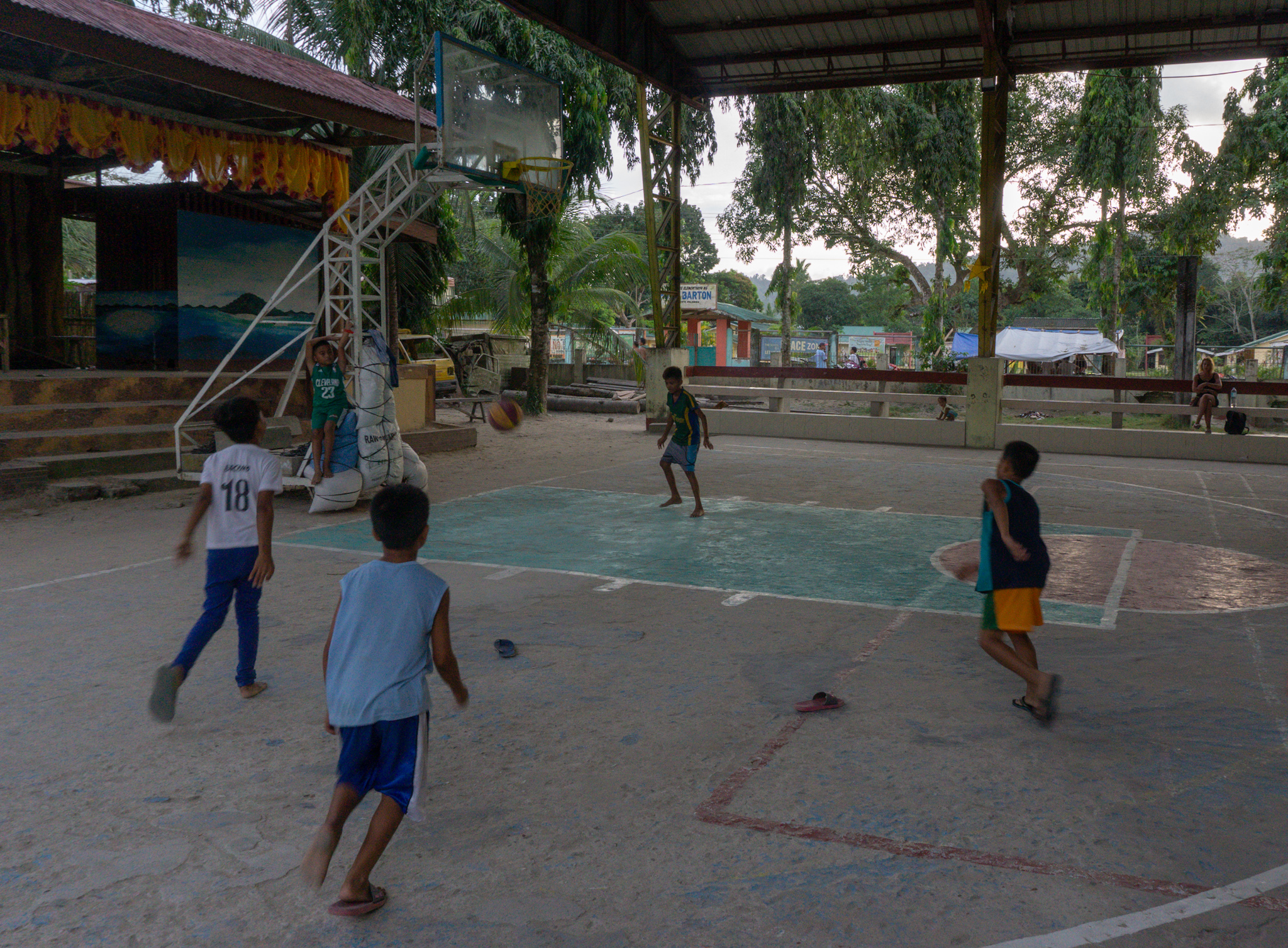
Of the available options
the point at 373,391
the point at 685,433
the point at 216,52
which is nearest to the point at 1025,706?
the point at 685,433

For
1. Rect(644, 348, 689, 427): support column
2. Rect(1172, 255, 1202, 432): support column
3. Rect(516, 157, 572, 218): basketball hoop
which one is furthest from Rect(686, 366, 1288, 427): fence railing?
Rect(516, 157, 572, 218): basketball hoop

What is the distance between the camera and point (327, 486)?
35.4ft

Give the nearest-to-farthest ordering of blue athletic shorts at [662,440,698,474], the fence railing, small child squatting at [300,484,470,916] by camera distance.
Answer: small child squatting at [300,484,470,916] → blue athletic shorts at [662,440,698,474] → the fence railing

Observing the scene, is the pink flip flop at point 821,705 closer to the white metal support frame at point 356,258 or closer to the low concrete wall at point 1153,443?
the white metal support frame at point 356,258

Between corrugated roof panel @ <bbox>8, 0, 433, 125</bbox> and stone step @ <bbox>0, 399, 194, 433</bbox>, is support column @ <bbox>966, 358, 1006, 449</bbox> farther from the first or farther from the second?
stone step @ <bbox>0, 399, 194, 433</bbox>

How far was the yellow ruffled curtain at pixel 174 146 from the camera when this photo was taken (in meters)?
12.3

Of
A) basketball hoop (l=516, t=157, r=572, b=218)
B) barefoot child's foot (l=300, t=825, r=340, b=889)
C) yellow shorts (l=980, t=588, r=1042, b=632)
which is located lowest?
barefoot child's foot (l=300, t=825, r=340, b=889)

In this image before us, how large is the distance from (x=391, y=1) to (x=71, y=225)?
27925 millimetres

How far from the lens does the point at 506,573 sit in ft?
26.5

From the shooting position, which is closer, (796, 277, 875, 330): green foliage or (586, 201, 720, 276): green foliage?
(586, 201, 720, 276): green foliage

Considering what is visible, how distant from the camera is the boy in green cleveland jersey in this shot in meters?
9.93

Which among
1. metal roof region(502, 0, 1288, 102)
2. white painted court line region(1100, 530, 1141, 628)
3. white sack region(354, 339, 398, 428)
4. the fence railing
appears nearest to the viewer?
white painted court line region(1100, 530, 1141, 628)

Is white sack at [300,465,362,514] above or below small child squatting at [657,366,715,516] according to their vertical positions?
below

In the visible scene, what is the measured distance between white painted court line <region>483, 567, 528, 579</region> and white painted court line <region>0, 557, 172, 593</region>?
2.80 meters
